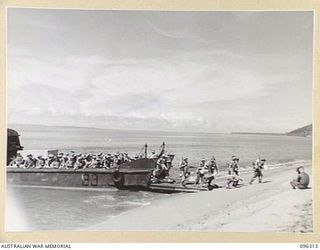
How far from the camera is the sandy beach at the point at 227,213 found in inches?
26.1

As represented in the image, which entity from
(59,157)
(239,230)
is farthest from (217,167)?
(59,157)

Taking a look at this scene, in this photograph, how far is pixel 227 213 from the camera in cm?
67

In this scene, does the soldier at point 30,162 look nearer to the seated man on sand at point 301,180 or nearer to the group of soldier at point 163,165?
the group of soldier at point 163,165

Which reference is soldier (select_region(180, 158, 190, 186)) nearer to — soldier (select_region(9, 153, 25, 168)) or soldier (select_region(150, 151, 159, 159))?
soldier (select_region(150, 151, 159, 159))

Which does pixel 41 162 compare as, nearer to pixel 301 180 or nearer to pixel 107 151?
pixel 107 151

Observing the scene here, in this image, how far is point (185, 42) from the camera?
0.67 metres

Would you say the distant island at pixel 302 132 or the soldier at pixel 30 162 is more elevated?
the distant island at pixel 302 132

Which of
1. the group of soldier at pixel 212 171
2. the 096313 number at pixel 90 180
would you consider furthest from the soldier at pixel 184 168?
the 096313 number at pixel 90 180

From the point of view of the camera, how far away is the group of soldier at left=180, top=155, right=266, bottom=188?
67cm

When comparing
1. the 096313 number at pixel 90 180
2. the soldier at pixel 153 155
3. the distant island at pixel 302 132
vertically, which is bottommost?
the 096313 number at pixel 90 180

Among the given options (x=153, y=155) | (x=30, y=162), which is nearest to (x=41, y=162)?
(x=30, y=162)

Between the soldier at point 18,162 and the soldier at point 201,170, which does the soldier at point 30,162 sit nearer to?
the soldier at point 18,162

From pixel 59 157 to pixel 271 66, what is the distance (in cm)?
27

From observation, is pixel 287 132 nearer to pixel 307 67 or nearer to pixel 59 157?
pixel 307 67
